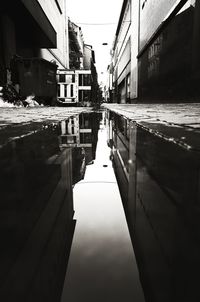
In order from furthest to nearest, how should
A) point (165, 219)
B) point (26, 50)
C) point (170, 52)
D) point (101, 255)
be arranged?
point (26, 50)
point (170, 52)
point (165, 219)
point (101, 255)

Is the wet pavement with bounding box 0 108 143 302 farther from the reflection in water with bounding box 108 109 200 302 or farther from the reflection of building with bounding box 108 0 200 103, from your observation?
the reflection of building with bounding box 108 0 200 103

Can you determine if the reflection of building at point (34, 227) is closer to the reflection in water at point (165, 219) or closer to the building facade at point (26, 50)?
the reflection in water at point (165, 219)

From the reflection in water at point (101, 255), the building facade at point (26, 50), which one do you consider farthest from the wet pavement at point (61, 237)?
the building facade at point (26, 50)

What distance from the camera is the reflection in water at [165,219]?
0.39 m

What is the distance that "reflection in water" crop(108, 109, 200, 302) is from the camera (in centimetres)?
39

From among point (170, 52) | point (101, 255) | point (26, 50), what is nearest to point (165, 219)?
point (101, 255)

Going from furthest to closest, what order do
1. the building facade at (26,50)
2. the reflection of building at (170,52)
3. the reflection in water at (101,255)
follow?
the building facade at (26,50), the reflection of building at (170,52), the reflection in water at (101,255)

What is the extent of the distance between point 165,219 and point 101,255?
0.62ft

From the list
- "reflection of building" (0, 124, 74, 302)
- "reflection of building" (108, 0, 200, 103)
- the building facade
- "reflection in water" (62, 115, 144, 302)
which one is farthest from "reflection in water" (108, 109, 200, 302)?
the building facade

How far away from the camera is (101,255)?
475 mm

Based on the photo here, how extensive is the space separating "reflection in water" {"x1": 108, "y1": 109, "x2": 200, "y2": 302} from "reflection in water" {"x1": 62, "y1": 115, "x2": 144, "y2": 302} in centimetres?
2

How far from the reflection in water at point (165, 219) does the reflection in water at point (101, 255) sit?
0.02 metres

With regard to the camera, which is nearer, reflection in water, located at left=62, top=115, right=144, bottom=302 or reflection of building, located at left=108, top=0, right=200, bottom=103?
reflection in water, located at left=62, top=115, right=144, bottom=302

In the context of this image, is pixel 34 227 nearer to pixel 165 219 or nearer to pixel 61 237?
pixel 61 237
